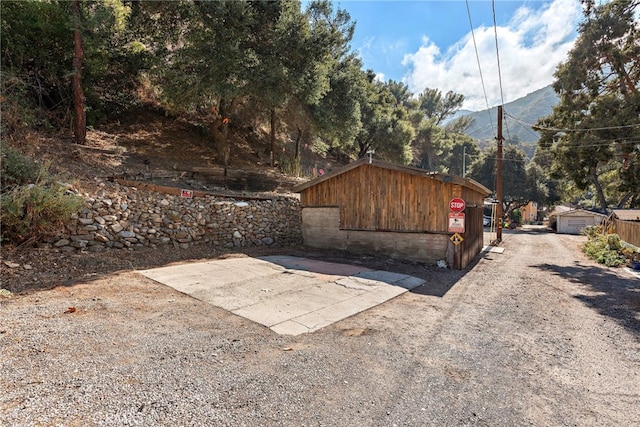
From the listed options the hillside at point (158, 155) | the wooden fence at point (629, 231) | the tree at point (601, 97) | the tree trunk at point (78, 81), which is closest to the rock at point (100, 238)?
the hillside at point (158, 155)

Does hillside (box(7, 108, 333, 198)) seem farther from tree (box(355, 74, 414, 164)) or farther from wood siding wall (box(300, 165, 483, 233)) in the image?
tree (box(355, 74, 414, 164))

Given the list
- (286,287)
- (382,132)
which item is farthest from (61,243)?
(382,132)

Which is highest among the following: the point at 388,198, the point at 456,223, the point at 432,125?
the point at 432,125

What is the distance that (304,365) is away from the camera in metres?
3.33

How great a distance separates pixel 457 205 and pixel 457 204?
3 centimetres

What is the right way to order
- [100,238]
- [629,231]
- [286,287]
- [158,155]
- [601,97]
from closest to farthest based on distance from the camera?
[286,287], [100,238], [158,155], [629,231], [601,97]

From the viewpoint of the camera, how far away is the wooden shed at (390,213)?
8.98 metres

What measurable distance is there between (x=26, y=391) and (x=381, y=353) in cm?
338

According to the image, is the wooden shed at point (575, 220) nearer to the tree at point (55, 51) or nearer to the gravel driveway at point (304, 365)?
the gravel driveway at point (304, 365)

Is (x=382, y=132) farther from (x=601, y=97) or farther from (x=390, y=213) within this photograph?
(x=390, y=213)

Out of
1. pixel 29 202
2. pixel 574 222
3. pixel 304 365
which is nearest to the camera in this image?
pixel 304 365

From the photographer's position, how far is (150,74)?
13047 millimetres

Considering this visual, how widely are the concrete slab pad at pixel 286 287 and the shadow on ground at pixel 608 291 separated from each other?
140 inches

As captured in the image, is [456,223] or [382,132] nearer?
[456,223]
